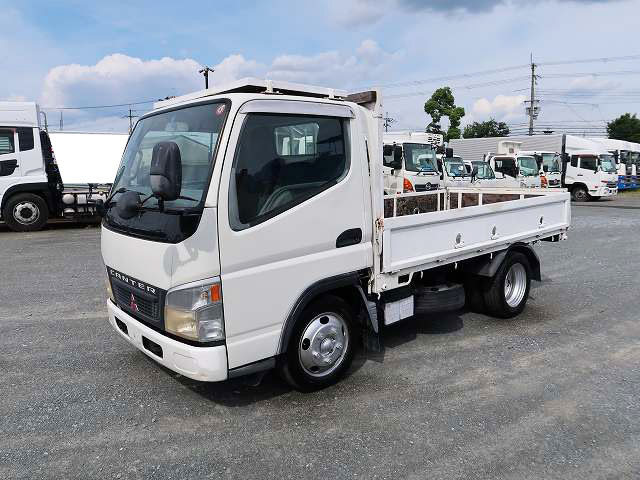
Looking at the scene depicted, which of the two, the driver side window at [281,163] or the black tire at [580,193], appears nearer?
the driver side window at [281,163]

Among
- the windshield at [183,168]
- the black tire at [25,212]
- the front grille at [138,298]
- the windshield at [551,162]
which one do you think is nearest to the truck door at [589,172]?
the windshield at [551,162]

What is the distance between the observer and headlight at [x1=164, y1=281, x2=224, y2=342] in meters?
3.10

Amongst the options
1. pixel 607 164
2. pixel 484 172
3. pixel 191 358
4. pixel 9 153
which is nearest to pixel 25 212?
pixel 9 153

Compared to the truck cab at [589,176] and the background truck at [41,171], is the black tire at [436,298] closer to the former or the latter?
the background truck at [41,171]

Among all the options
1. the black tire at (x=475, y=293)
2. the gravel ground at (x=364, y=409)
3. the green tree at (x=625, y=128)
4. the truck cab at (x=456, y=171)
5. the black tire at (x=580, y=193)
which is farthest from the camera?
the green tree at (x=625, y=128)

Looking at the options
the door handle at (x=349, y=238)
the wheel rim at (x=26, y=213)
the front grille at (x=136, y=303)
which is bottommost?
the front grille at (x=136, y=303)

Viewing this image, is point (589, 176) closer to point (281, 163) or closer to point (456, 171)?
point (456, 171)

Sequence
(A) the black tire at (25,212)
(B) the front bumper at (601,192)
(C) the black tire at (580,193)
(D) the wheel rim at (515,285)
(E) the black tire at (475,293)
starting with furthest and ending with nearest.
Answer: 1. (C) the black tire at (580,193)
2. (B) the front bumper at (601,192)
3. (A) the black tire at (25,212)
4. (D) the wheel rim at (515,285)
5. (E) the black tire at (475,293)

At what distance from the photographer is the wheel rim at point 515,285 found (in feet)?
18.5

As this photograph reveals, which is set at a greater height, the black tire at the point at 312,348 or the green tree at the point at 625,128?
the green tree at the point at 625,128

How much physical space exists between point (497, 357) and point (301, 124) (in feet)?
9.16

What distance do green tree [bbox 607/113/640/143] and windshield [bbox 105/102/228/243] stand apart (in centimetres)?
8119

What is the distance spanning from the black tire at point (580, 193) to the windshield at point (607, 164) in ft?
4.24

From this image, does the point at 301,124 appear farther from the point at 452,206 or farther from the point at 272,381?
the point at 452,206
